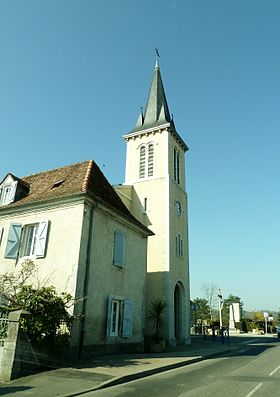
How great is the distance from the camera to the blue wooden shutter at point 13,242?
597 inches

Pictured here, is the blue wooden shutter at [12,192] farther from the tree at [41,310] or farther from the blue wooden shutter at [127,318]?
the blue wooden shutter at [127,318]

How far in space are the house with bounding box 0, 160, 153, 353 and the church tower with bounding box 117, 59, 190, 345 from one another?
4795 mm

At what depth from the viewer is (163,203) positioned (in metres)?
24.5

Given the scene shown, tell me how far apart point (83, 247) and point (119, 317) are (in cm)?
439

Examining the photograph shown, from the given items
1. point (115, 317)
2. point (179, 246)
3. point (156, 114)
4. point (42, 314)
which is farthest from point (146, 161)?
point (42, 314)

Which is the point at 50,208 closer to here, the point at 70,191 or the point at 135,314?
the point at 70,191

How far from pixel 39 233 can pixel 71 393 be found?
814 cm

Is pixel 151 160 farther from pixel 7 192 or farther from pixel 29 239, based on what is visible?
pixel 29 239

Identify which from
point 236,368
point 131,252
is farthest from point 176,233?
point 236,368

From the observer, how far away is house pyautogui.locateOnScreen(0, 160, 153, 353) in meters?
13.6

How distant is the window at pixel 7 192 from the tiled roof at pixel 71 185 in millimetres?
539

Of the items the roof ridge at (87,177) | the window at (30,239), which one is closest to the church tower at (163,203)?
the roof ridge at (87,177)

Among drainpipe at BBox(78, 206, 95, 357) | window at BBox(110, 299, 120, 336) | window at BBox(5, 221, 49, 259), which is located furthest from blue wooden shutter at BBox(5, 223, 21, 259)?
window at BBox(110, 299, 120, 336)

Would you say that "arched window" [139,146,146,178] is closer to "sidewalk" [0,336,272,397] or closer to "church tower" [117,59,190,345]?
"church tower" [117,59,190,345]
